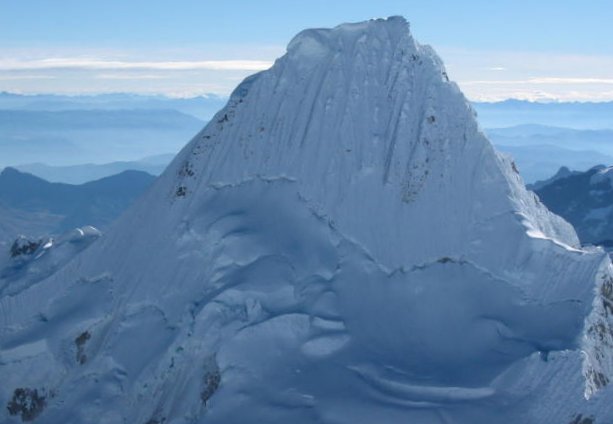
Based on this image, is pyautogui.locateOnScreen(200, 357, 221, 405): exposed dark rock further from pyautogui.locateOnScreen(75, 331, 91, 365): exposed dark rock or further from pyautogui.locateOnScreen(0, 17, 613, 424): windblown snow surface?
pyautogui.locateOnScreen(75, 331, 91, 365): exposed dark rock

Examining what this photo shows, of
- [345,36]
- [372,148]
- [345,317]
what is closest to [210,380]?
[345,317]

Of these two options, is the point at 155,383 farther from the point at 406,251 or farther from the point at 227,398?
the point at 406,251

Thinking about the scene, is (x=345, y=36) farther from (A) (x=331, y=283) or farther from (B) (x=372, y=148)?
(A) (x=331, y=283)

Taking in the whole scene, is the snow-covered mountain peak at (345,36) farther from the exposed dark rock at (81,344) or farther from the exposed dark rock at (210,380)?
the exposed dark rock at (81,344)

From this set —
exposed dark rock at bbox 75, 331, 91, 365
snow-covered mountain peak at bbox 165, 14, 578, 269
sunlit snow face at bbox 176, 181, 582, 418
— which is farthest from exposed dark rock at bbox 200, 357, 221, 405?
snow-covered mountain peak at bbox 165, 14, 578, 269

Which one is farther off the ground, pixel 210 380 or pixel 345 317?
pixel 345 317

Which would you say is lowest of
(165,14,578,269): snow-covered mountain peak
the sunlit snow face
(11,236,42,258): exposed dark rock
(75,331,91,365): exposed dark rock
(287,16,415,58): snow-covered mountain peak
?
(75,331,91,365): exposed dark rock

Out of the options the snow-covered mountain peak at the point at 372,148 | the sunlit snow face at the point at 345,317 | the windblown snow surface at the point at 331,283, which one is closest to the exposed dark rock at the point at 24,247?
the windblown snow surface at the point at 331,283

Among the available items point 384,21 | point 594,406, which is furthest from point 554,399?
point 384,21

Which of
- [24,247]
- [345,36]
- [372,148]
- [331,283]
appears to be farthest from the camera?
[24,247]
